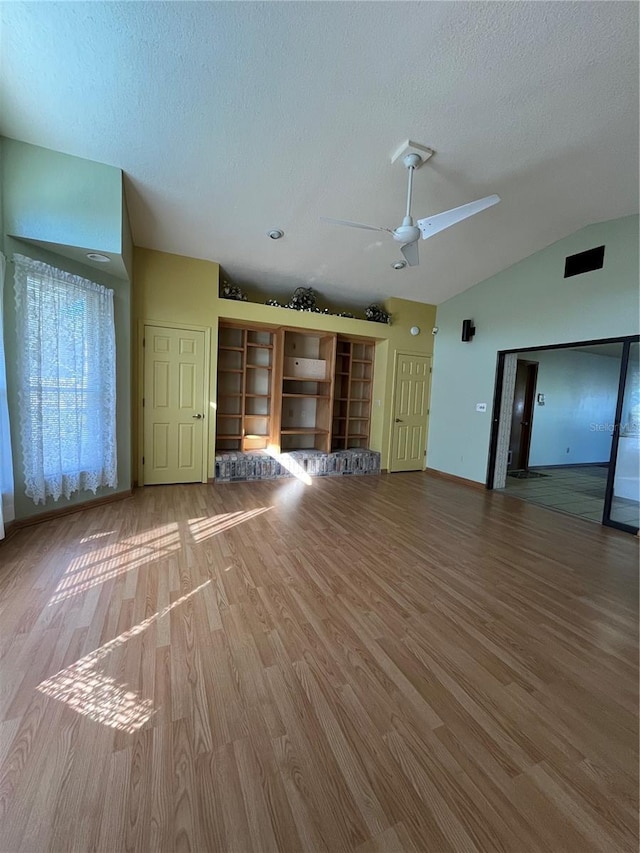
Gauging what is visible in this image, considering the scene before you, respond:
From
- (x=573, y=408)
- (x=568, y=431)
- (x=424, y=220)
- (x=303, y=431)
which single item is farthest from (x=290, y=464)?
(x=573, y=408)

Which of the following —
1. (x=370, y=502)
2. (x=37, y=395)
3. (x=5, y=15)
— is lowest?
(x=370, y=502)

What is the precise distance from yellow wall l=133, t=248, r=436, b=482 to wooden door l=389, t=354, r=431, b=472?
0.45 feet

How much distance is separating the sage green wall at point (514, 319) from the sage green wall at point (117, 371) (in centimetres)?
479

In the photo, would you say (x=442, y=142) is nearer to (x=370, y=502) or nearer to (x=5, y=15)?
(x=5, y=15)

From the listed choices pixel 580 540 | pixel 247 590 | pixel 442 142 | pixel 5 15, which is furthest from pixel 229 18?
pixel 580 540

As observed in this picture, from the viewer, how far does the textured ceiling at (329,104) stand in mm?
1918

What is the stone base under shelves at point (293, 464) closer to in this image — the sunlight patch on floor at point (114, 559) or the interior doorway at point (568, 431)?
the sunlight patch on floor at point (114, 559)

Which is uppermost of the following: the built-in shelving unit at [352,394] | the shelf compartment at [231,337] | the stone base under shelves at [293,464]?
the shelf compartment at [231,337]

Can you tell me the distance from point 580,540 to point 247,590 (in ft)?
10.6

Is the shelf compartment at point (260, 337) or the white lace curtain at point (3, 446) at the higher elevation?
the shelf compartment at point (260, 337)

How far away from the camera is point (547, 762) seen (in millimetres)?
1221

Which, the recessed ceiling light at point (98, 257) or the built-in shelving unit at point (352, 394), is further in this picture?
the built-in shelving unit at point (352, 394)

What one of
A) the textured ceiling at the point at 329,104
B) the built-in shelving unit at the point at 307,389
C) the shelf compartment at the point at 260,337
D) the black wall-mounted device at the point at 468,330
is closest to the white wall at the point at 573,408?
the black wall-mounted device at the point at 468,330

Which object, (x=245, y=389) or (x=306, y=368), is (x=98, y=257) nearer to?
(x=245, y=389)
